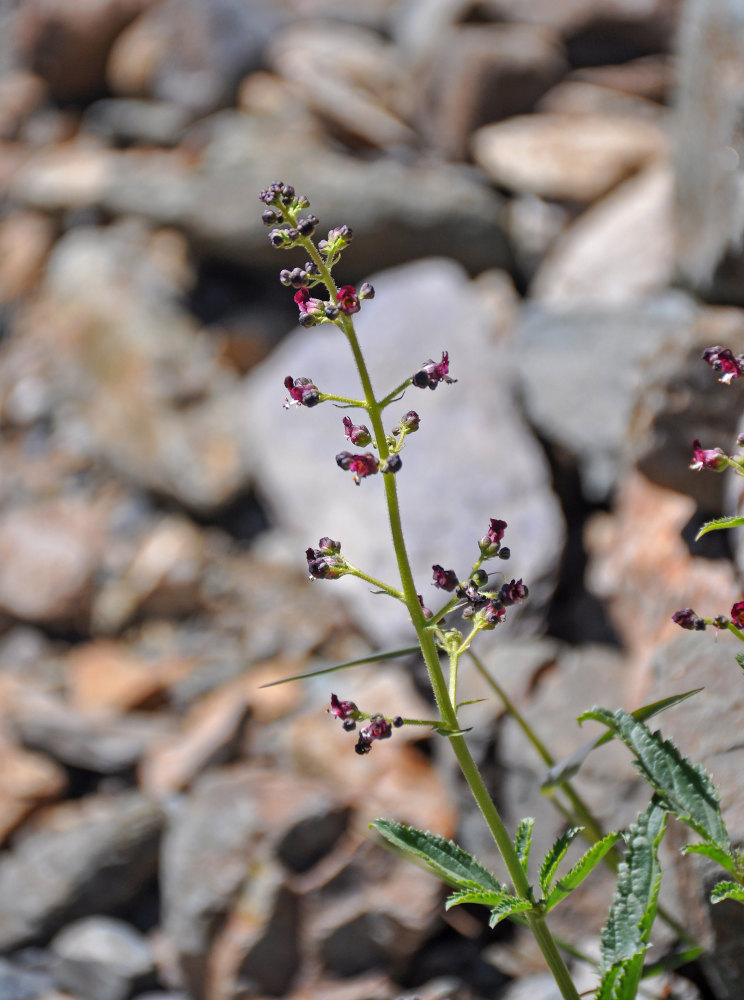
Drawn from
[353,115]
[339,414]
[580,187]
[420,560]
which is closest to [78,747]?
[420,560]

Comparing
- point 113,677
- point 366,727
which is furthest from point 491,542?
point 113,677

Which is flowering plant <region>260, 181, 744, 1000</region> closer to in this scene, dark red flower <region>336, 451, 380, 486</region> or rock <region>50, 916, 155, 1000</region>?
dark red flower <region>336, 451, 380, 486</region>

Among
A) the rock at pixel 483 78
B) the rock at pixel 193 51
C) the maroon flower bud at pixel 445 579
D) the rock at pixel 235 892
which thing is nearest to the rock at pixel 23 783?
the rock at pixel 235 892

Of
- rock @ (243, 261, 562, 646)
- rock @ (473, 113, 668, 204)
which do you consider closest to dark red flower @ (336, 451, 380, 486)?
rock @ (243, 261, 562, 646)

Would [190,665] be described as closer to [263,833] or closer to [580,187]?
[263,833]

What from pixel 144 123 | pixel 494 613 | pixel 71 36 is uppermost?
pixel 71 36

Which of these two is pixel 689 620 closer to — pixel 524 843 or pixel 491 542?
pixel 491 542
